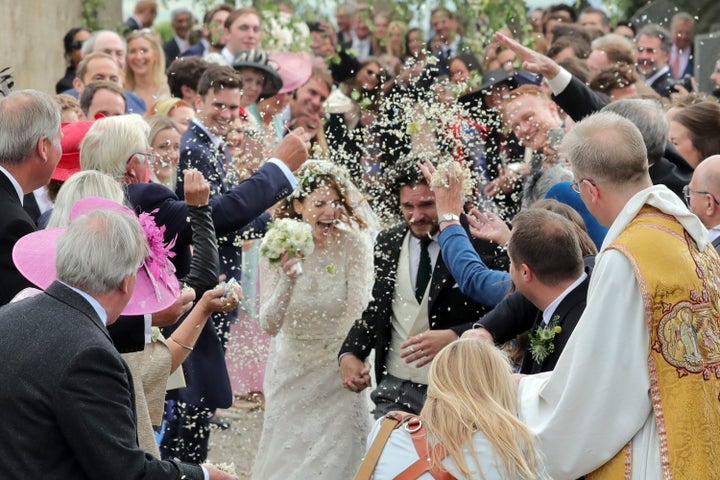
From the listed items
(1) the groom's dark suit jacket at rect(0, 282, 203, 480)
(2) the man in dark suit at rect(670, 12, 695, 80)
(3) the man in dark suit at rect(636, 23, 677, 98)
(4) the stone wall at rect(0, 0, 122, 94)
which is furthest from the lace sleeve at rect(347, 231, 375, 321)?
(2) the man in dark suit at rect(670, 12, 695, 80)

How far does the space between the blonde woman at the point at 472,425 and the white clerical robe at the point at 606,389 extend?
0.30 m

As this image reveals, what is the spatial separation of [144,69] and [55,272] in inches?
263

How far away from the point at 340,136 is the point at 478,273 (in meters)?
2.39

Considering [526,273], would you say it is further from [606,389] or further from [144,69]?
[144,69]

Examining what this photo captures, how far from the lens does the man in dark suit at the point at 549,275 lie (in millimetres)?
4738

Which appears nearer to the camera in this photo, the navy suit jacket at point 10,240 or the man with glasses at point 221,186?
the navy suit jacket at point 10,240

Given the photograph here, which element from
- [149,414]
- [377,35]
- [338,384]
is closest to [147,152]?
[149,414]

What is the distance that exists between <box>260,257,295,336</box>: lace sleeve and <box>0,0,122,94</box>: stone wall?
508cm

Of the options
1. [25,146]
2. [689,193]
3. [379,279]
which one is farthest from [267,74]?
[25,146]

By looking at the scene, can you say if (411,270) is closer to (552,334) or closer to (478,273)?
(478,273)

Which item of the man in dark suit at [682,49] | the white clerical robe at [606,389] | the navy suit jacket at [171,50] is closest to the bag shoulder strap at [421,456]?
the white clerical robe at [606,389]

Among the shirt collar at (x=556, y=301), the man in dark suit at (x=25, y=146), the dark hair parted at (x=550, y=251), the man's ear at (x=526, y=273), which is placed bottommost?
the shirt collar at (x=556, y=301)

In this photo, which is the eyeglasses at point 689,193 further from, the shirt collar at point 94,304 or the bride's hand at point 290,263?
the shirt collar at point 94,304

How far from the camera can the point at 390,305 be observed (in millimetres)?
6336
